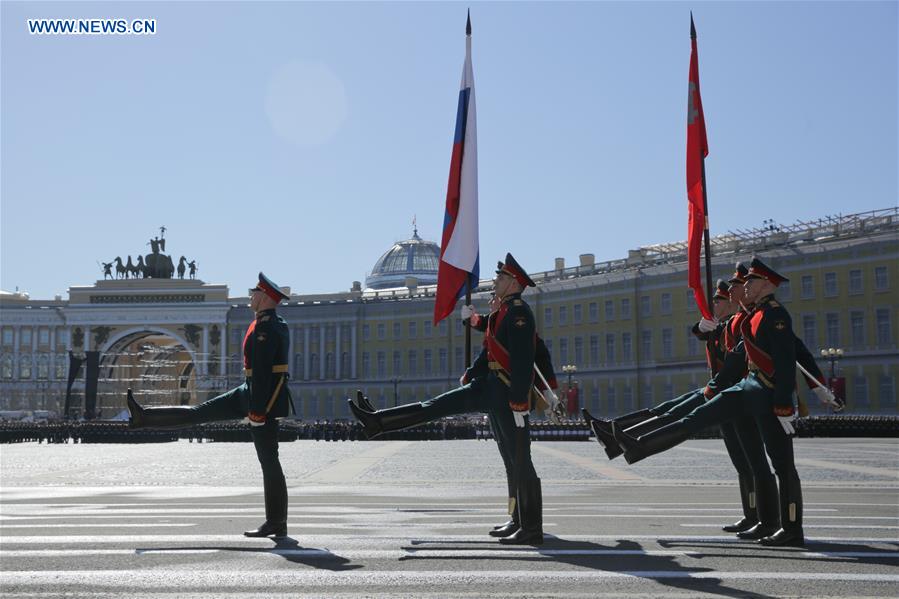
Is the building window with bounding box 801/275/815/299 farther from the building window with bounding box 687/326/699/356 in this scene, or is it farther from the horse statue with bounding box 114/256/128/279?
the horse statue with bounding box 114/256/128/279

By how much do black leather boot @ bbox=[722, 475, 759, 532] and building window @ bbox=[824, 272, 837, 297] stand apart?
166ft

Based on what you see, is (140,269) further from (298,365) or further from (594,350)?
(594,350)

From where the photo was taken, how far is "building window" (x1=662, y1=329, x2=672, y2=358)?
217ft

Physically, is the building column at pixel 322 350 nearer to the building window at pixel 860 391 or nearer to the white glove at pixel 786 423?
the building window at pixel 860 391

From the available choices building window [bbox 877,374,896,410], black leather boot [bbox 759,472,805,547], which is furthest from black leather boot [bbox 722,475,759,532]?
building window [bbox 877,374,896,410]

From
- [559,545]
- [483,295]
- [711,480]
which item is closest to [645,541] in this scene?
[559,545]

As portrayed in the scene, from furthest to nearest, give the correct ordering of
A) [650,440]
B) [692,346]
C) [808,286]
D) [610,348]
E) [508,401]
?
[610,348]
[692,346]
[808,286]
[508,401]
[650,440]

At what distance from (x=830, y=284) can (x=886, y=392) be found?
20.1 feet

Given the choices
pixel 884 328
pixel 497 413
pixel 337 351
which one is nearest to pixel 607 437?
pixel 497 413

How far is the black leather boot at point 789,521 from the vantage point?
7.75 metres

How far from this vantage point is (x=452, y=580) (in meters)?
6.21

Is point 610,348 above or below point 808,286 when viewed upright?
below

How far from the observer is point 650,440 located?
24.7 ft

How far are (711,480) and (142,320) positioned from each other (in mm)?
84195
